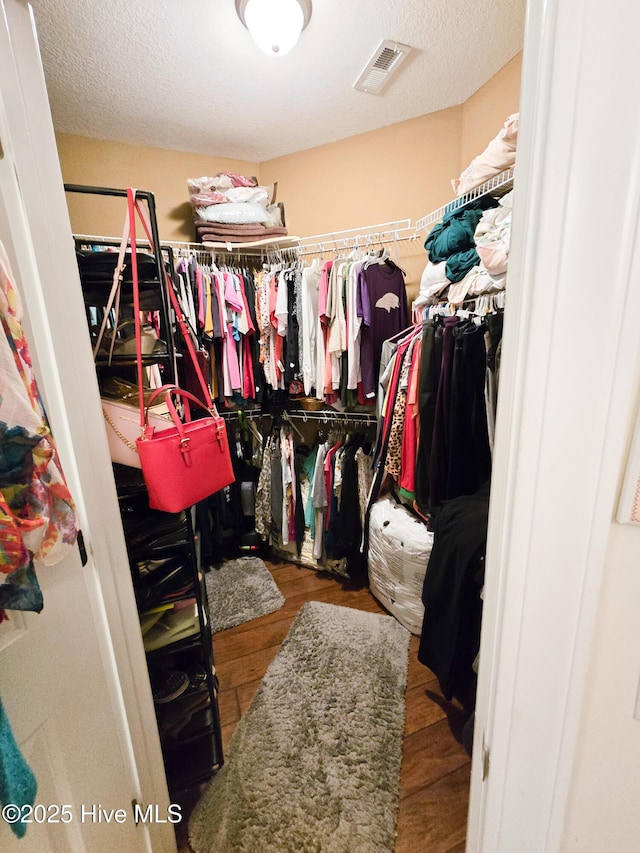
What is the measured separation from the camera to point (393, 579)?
5.96 ft

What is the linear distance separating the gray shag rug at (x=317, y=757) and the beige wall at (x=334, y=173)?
2194 millimetres

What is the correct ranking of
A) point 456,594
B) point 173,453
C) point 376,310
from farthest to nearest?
point 376,310
point 456,594
point 173,453

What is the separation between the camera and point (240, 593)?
6.96ft

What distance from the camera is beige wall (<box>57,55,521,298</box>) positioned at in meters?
2.05

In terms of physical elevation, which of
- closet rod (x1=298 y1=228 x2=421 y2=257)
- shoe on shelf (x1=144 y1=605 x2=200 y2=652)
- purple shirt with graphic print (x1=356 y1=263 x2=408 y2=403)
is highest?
closet rod (x1=298 y1=228 x2=421 y2=257)

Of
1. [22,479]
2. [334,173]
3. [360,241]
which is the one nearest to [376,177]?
[334,173]

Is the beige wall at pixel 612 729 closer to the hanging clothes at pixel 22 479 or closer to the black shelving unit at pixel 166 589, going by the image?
the hanging clothes at pixel 22 479

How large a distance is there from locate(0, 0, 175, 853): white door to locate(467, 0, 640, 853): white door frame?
2.40ft

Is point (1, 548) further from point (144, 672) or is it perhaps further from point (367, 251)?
point (367, 251)

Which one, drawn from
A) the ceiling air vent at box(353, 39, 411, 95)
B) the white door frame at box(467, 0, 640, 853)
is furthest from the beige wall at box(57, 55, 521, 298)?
the white door frame at box(467, 0, 640, 853)

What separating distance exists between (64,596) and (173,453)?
0.39 m

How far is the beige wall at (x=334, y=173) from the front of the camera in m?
2.05

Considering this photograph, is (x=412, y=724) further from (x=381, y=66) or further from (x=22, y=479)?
(x=381, y=66)

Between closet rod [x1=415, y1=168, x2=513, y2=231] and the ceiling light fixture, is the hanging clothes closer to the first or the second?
the ceiling light fixture
